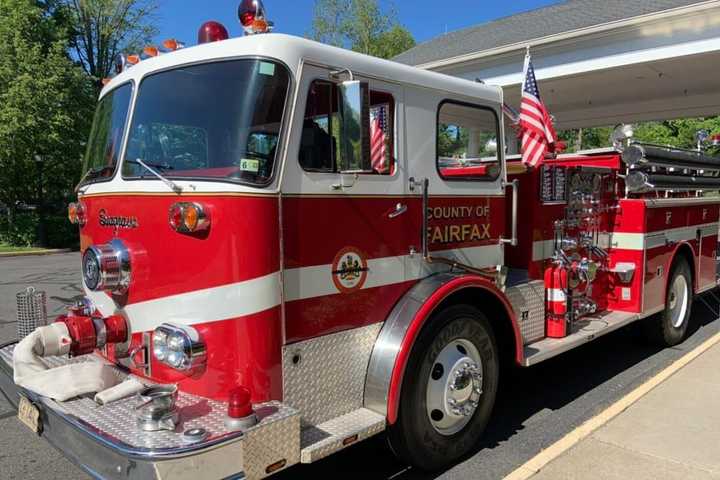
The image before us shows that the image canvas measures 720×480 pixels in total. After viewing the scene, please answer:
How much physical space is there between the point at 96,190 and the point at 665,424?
4042 millimetres

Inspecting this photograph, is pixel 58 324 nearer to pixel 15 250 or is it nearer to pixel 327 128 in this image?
pixel 327 128

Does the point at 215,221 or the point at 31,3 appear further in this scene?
the point at 31,3

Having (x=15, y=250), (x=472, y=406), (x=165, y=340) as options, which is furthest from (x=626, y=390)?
(x=15, y=250)

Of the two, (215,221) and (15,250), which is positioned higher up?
(215,221)

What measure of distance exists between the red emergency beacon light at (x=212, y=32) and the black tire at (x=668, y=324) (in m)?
5.03

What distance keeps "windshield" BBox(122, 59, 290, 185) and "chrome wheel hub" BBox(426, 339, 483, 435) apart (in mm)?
1577

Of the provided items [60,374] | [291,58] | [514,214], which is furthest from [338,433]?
[514,214]

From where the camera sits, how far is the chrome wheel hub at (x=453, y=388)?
11.0 ft

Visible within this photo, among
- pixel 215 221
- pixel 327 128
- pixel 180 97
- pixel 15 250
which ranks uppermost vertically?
pixel 180 97

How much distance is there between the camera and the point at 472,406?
3553 millimetres

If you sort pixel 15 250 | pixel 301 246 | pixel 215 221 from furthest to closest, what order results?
pixel 15 250
pixel 301 246
pixel 215 221

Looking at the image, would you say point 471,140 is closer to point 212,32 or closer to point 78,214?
point 212,32

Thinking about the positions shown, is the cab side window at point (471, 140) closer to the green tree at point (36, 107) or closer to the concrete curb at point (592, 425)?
the concrete curb at point (592, 425)

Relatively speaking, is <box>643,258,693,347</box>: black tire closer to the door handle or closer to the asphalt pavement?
the asphalt pavement
